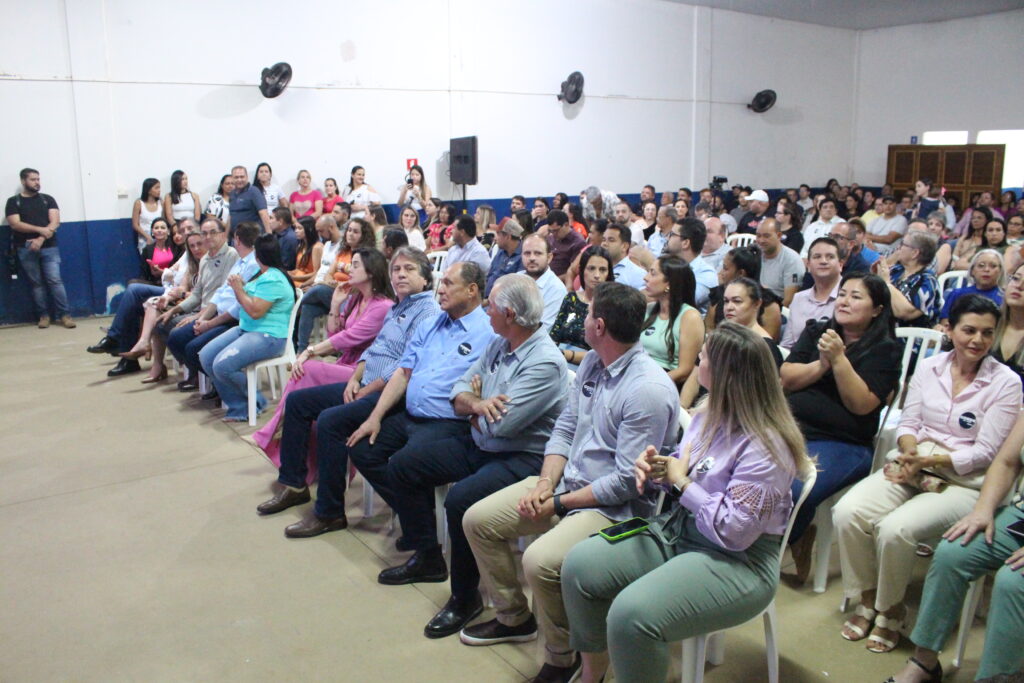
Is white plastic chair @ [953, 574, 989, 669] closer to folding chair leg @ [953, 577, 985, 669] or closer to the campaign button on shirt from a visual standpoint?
folding chair leg @ [953, 577, 985, 669]

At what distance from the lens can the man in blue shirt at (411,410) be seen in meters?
3.15

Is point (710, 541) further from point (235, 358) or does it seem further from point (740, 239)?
point (740, 239)

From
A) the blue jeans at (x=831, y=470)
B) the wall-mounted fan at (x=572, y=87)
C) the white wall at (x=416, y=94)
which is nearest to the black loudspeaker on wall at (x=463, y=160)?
the white wall at (x=416, y=94)

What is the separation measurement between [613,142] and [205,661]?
10.8m

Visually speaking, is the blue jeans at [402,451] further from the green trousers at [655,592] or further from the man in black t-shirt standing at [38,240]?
the man in black t-shirt standing at [38,240]

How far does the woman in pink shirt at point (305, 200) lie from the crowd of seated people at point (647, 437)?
4.78 metres

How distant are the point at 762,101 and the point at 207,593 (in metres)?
12.9

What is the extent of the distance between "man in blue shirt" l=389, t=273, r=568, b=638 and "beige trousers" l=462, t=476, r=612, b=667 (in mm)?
119

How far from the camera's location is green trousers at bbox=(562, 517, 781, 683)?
1.88 metres

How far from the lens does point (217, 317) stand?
16.4 ft

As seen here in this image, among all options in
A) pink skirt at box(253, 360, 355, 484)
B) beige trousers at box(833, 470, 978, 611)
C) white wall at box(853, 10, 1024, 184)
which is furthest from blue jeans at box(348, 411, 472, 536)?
white wall at box(853, 10, 1024, 184)

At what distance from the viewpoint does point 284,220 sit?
654cm

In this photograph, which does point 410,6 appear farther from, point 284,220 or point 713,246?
point 713,246

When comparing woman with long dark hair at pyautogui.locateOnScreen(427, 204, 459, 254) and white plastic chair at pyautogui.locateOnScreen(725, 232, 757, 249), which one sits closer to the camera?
white plastic chair at pyautogui.locateOnScreen(725, 232, 757, 249)
